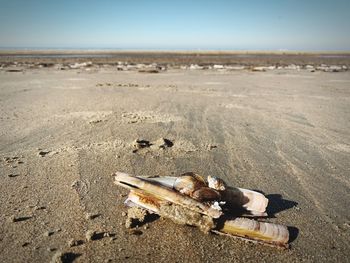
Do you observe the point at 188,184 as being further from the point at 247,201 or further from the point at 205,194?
the point at 247,201

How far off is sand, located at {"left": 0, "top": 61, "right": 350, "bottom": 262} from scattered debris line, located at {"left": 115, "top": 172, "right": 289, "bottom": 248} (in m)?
0.15

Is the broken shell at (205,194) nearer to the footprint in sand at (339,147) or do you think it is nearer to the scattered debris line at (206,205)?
the scattered debris line at (206,205)

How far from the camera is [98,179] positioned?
171 inches

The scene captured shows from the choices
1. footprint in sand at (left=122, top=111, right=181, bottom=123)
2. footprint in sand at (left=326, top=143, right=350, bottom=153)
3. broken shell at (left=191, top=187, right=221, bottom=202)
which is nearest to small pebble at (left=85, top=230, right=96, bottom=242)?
broken shell at (left=191, top=187, right=221, bottom=202)

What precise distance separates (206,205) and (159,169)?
1.82 meters

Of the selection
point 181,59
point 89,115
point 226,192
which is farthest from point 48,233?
point 181,59

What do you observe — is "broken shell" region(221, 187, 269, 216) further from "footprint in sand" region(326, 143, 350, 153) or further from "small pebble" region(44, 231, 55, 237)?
"footprint in sand" region(326, 143, 350, 153)

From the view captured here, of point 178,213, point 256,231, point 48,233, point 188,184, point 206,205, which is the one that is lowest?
point 48,233

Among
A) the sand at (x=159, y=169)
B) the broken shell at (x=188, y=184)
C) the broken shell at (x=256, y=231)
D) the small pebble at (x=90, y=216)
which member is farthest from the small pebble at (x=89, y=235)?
the broken shell at (x=256, y=231)

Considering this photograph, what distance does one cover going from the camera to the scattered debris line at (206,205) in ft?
9.86

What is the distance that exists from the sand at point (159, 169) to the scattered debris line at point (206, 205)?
0.15 metres

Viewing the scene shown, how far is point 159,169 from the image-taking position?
15.5 ft

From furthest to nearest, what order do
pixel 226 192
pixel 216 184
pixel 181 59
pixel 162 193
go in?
pixel 181 59
pixel 226 192
pixel 216 184
pixel 162 193

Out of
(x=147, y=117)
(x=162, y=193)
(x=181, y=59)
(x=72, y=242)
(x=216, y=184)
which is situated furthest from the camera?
(x=181, y=59)
